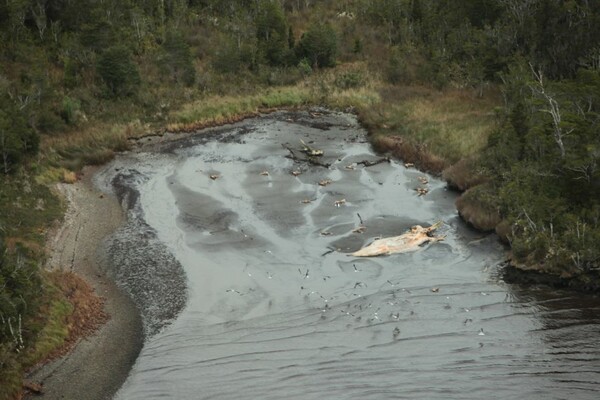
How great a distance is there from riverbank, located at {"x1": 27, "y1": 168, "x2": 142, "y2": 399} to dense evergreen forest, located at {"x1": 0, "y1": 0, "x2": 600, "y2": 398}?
1.21 m

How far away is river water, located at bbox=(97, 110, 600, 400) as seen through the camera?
2378 cm

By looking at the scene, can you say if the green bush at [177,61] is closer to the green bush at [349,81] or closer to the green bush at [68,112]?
the green bush at [68,112]

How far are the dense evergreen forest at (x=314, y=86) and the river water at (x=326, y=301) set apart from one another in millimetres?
3577

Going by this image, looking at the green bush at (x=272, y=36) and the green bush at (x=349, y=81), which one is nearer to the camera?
the green bush at (x=349, y=81)

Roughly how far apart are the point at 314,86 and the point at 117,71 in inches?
895

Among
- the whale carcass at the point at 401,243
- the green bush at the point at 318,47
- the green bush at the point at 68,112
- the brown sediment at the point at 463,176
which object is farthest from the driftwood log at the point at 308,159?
the green bush at the point at 318,47

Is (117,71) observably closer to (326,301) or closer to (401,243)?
(401,243)

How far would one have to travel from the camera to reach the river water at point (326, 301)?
2378cm

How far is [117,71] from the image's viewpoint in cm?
6438

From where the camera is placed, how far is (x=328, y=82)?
251 feet

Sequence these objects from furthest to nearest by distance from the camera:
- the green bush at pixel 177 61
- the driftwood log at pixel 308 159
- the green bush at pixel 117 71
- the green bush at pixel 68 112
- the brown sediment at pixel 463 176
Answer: the green bush at pixel 177 61
the green bush at pixel 117 71
the green bush at pixel 68 112
the driftwood log at pixel 308 159
the brown sediment at pixel 463 176

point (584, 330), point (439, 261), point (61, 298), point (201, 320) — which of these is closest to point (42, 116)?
point (61, 298)

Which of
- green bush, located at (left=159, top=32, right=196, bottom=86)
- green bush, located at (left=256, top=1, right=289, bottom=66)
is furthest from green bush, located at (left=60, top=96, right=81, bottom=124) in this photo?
green bush, located at (left=256, top=1, right=289, bottom=66)

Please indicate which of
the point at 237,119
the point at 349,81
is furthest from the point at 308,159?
the point at 349,81
